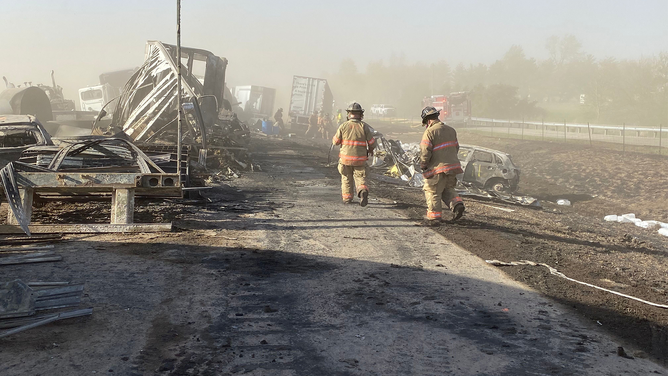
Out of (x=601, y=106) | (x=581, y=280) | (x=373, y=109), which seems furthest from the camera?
(x=373, y=109)

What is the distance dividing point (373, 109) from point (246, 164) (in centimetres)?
4868

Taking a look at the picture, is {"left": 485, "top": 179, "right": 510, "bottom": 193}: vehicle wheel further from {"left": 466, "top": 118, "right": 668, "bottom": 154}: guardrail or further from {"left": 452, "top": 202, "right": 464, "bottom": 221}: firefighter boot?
{"left": 466, "top": 118, "right": 668, "bottom": 154}: guardrail

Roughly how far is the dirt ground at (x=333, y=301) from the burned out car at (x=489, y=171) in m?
6.28

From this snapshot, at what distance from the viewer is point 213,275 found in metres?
5.09

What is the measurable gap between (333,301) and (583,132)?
35394 millimetres

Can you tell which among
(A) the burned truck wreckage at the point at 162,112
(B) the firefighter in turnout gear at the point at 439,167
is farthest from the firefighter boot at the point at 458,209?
(A) the burned truck wreckage at the point at 162,112

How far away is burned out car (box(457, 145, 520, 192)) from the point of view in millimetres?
14578

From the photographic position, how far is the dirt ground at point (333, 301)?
3.42 meters

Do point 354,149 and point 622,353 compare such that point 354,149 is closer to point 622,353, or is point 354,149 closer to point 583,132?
point 622,353

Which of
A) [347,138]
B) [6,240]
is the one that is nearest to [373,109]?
[347,138]

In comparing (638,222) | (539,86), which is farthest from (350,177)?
(539,86)

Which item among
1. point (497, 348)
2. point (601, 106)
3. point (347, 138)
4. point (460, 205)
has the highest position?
point (601, 106)

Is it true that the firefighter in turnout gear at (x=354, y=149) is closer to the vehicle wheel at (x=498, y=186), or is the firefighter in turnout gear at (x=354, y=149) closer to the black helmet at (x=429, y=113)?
the black helmet at (x=429, y=113)

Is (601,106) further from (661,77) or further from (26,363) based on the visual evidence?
(26,363)
